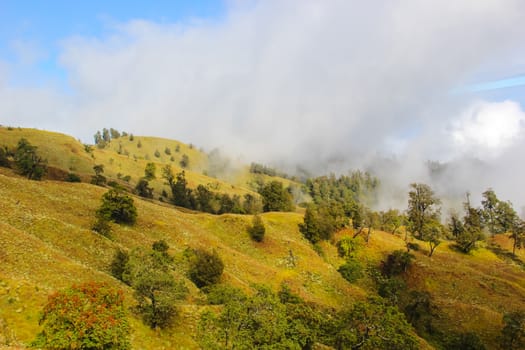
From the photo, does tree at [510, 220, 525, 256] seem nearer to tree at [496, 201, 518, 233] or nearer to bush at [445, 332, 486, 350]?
tree at [496, 201, 518, 233]

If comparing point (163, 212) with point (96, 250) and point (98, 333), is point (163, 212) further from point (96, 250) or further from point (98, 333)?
point (98, 333)

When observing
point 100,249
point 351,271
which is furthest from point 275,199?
point 100,249

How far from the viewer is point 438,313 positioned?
183 feet

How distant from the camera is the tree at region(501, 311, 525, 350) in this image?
143ft

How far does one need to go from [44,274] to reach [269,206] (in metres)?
83.0

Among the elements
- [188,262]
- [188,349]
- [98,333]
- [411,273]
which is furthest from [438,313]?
[98,333]

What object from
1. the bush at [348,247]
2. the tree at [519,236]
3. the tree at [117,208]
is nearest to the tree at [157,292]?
the tree at [117,208]

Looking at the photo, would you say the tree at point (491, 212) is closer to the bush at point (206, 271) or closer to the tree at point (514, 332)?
the tree at point (514, 332)

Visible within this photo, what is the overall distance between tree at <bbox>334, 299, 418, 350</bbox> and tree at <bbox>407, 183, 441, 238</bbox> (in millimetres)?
73879

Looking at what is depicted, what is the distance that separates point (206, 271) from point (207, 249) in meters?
11.9

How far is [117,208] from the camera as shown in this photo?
55000mm

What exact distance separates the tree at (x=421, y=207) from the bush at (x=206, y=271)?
69743 mm

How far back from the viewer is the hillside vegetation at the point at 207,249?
28875 mm

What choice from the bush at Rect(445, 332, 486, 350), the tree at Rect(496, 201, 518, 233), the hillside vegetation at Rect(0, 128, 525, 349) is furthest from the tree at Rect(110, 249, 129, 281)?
the tree at Rect(496, 201, 518, 233)
